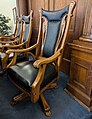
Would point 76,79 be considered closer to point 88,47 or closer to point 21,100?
point 88,47

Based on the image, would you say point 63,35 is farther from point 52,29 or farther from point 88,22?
point 88,22

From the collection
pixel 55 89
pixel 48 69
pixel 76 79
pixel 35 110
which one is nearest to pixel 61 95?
pixel 55 89

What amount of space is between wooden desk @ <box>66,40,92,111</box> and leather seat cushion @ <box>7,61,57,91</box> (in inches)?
12.1

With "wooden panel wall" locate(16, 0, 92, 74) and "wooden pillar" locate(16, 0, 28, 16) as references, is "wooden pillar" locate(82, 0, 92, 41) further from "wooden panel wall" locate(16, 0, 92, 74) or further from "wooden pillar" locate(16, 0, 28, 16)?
"wooden pillar" locate(16, 0, 28, 16)

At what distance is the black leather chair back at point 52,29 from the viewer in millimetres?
1364

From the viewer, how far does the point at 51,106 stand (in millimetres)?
1353

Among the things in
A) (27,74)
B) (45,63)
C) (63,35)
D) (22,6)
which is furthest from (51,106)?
(22,6)

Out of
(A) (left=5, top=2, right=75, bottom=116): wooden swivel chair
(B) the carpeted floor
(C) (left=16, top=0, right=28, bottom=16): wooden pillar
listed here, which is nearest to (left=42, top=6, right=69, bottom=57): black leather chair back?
(A) (left=5, top=2, right=75, bottom=116): wooden swivel chair

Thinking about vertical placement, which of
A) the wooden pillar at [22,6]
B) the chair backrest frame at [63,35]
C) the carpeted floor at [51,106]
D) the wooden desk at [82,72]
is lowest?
the carpeted floor at [51,106]

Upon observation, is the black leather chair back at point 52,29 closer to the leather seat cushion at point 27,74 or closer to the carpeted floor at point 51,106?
the leather seat cushion at point 27,74

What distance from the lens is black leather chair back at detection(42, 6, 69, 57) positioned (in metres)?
1.36

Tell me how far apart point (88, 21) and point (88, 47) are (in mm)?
280

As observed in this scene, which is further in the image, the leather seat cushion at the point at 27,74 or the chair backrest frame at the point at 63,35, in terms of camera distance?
the chair backrest frame at the point at 63,35

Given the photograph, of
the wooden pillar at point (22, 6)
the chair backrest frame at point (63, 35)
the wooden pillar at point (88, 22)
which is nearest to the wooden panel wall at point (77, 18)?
the wooden pillar at point (88, 22)
